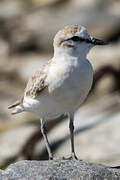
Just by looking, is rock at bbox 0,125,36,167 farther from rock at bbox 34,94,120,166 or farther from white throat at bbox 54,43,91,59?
white throat at bbox 54,43,91,59

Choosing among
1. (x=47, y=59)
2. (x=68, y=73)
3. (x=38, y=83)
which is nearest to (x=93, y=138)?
(x=38, y=83)

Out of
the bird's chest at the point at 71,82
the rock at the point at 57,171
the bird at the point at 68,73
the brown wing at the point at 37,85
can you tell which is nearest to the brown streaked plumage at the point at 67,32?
the bird at the point at 68,73

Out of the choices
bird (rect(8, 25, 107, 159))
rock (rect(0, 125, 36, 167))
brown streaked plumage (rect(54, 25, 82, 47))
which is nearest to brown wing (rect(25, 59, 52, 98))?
bird (rect(8, 25, 107, 159))

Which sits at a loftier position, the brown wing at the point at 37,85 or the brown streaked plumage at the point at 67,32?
the brown streaked plumage at the point at 67,32

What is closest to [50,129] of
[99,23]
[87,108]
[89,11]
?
[87,108]

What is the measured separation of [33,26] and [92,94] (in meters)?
6.73

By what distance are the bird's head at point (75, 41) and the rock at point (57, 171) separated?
1.67 meters

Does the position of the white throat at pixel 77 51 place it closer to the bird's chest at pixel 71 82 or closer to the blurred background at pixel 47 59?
the bird's chest at pixel 71 82

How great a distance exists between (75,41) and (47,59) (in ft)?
55.7

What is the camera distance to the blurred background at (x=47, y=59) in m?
16.4

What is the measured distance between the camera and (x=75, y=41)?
1046cm

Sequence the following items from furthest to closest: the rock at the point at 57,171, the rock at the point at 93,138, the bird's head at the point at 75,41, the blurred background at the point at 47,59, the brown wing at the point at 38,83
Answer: the blurred background at the point at 47,59, the rock at the point at 93,138, the brown wing at the point at 38,83, the bird's head at the point at 75,41, the rock at the point at 57,171

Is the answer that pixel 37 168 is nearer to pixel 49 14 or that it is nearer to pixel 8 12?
pixel 49 14

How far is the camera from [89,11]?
30438mm
